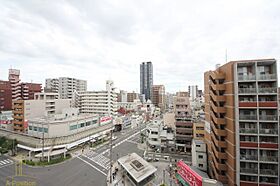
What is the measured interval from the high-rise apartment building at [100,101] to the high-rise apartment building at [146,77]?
306ft

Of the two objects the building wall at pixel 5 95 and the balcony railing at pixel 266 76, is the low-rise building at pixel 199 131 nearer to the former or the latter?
the balcony railing at pixel 266 76

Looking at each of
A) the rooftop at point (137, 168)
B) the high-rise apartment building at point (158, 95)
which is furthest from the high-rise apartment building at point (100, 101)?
the high-rise apartment building at point (158, 95)

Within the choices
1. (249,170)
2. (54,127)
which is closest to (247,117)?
(249,170)

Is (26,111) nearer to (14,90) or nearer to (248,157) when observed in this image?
(14,90)

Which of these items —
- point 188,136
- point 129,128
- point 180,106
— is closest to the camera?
point 188,136

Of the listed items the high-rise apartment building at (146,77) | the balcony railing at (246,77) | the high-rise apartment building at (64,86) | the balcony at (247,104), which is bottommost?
the balcony at (247,104)

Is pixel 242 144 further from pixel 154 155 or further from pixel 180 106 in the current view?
pixel 180 106

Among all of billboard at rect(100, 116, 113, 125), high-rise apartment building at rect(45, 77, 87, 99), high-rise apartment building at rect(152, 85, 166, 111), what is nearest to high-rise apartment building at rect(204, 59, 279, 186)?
billboard at rect(100, 116, 113, 125)

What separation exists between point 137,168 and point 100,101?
141 ft

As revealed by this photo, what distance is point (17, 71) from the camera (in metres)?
64.9

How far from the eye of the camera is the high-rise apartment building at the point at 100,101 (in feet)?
191

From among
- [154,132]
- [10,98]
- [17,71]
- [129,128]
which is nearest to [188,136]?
[154,132]

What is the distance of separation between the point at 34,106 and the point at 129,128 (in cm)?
3095

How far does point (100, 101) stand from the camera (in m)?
59.6
